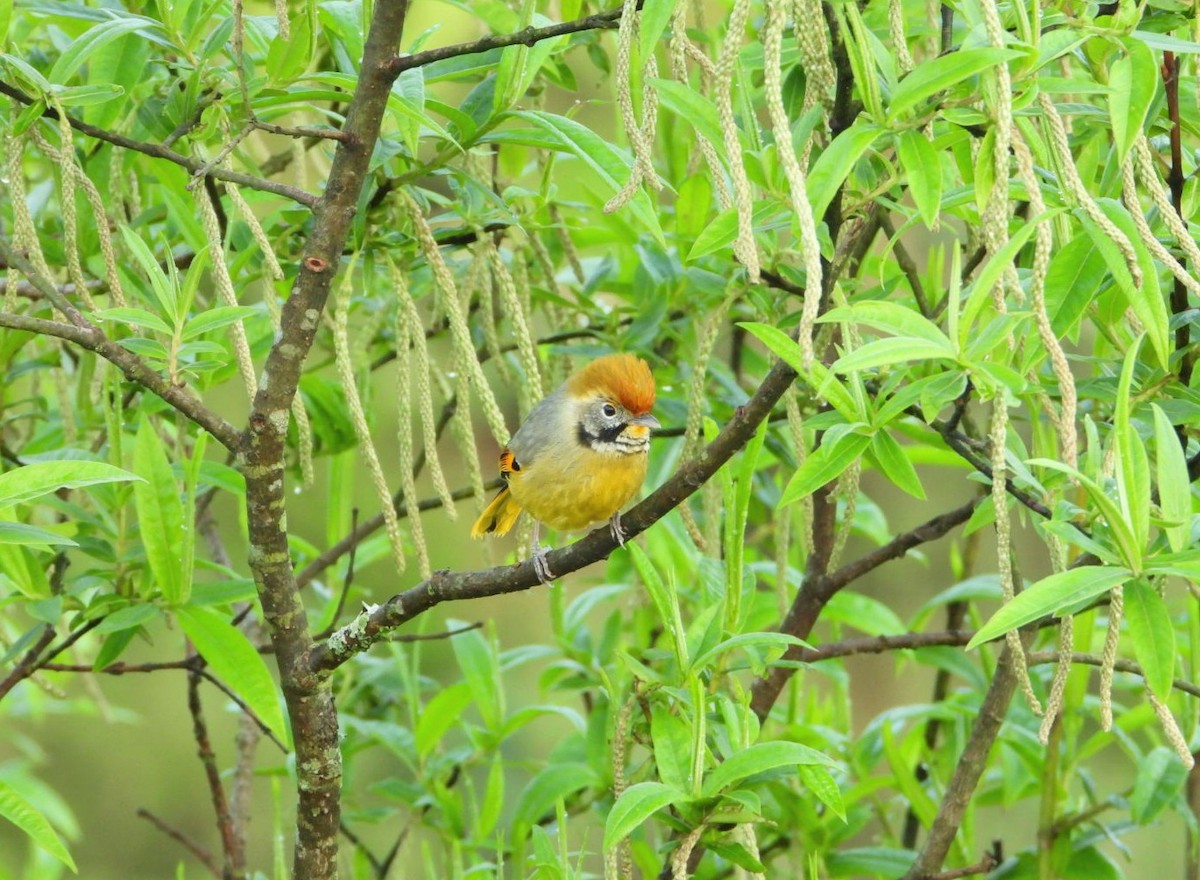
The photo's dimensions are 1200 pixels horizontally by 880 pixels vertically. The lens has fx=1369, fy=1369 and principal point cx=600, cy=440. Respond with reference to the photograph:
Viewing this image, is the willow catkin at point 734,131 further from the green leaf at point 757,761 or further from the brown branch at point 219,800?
the brown branch at point 219,800

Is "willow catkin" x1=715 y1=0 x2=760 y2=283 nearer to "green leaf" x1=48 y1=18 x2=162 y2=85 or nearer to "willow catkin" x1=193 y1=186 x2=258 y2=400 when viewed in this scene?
"willow catkin" x1=193 y1=186 x2=258 y2=400

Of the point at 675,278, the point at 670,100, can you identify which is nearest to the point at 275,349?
the point at 670,100

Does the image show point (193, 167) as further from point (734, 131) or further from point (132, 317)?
point (734, 131)

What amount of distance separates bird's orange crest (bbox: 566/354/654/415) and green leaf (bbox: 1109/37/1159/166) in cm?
145

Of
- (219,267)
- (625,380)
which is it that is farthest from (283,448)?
(625,380)

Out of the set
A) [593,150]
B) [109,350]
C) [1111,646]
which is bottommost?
[1111,646]

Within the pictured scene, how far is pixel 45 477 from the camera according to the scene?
180cm

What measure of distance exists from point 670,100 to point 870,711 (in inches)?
219

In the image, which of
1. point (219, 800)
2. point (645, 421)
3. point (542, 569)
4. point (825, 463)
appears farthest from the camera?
point (645, 421)

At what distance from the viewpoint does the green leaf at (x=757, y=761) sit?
1878mm

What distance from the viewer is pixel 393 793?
123 inches

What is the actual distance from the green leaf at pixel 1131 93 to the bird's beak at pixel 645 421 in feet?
5.29

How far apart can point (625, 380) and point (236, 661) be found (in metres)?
1.17

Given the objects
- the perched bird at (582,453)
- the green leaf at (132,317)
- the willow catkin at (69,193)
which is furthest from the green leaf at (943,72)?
the perched bird at (582,453)
